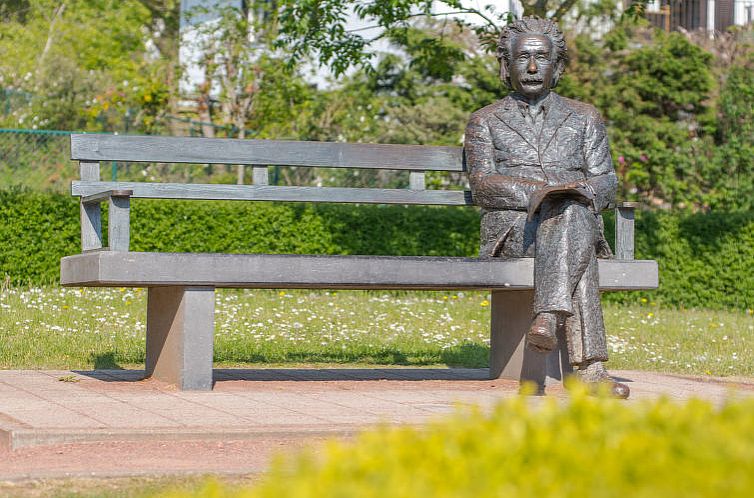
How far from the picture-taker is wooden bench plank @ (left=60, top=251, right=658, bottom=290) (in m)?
5.71

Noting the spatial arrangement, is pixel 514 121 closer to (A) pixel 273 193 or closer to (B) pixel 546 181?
(B) pixel 546 181

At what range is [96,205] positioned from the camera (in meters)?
6.38

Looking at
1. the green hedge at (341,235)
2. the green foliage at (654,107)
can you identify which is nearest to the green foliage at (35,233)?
the green hedge at (341,235)

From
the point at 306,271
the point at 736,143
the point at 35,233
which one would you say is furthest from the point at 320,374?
the point at 736,143

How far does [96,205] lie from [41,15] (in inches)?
954

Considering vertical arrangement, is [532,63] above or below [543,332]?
above

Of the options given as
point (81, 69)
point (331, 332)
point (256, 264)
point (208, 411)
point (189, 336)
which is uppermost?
point (81, 69)

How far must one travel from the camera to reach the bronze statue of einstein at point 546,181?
5.86 m

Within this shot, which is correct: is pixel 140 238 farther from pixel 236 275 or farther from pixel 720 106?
pixel 720 106

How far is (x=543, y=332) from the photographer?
18.6ft

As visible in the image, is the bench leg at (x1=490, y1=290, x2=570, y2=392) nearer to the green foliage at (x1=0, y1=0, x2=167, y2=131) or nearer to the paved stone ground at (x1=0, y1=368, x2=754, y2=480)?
the paved stone ground at (x1=0, y1=368, x2=754, y2=480)

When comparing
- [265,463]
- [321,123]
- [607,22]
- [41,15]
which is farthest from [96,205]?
[41,15]

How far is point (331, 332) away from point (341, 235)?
3182 mm

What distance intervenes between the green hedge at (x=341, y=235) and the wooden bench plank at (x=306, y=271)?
5.92m
